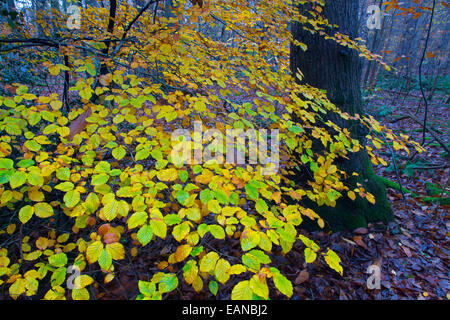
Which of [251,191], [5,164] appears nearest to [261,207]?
[251,191]

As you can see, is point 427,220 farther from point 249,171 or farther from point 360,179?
point 249,171

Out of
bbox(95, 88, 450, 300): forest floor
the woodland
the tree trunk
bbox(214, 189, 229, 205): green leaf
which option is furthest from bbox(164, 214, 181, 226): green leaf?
the tree trunk

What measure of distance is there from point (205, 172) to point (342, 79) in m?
2.49

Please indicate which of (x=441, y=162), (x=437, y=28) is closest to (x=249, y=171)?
(x=441, y=162)

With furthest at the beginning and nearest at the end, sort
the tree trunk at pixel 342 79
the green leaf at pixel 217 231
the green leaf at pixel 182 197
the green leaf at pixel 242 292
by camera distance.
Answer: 1. the tree trunk at pixel 342 79
2. the green leaf at pixel 182 197
3. the green leaf at pixel 217 231
4. the green leaf at pixel 242 292

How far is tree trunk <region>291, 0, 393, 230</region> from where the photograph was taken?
9.16ft

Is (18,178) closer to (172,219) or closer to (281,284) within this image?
(172,219)

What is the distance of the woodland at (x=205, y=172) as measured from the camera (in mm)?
1375

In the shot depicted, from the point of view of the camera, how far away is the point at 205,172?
1.51 metres

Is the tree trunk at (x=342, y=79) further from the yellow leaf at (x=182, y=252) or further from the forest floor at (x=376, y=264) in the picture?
the yellow leaf at (x=182, y=252)

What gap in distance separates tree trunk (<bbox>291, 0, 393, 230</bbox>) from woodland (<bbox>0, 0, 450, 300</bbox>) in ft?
0.07

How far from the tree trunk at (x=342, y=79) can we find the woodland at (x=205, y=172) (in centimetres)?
2

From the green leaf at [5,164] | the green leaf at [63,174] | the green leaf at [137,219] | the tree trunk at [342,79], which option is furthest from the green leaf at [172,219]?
the tree trunk at [342,79]

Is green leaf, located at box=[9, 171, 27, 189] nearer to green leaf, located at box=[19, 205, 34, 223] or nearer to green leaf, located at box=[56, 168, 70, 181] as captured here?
Answer: green leaf, located at box=[56, 168, 70, 181]
